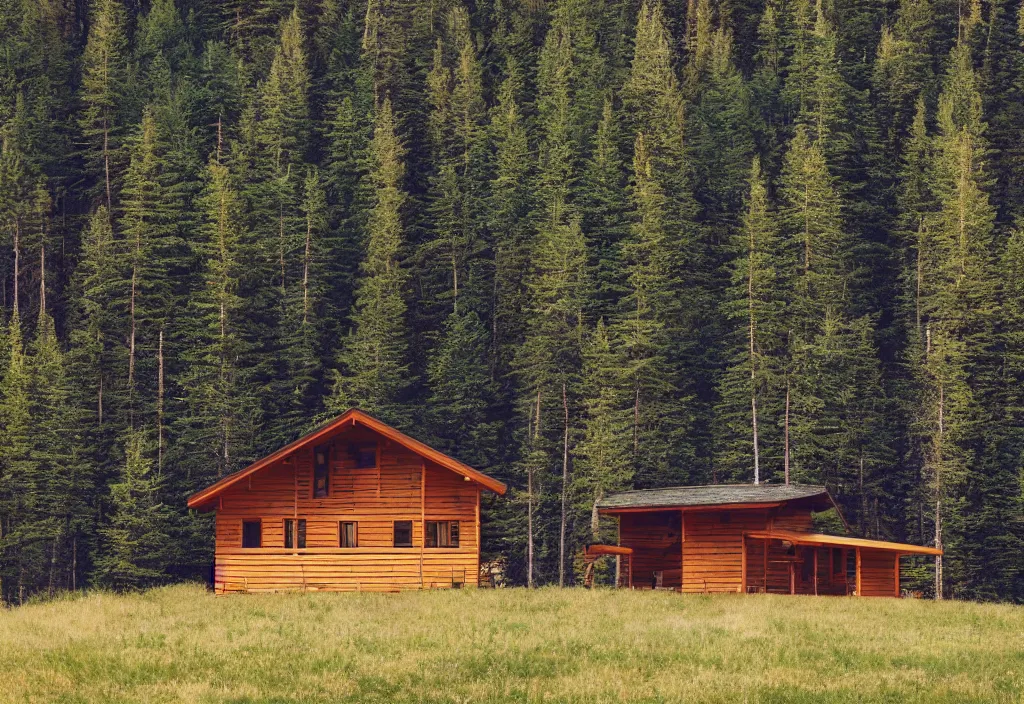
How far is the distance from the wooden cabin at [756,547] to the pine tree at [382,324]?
31.5 m

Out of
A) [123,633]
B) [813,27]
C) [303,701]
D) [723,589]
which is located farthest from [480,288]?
[303,701]

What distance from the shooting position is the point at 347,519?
54719 millimetres

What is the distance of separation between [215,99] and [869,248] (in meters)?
55.4

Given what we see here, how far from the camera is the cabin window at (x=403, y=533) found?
54.5 m

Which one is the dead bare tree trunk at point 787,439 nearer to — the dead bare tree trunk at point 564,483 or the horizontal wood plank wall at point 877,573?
the dead bare tree trunk at point 564,483

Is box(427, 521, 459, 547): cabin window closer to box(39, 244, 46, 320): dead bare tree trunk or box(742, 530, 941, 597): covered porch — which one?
box(742, 530, 941, 597): covered porch

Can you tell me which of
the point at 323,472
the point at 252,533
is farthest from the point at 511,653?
the point at 252,533

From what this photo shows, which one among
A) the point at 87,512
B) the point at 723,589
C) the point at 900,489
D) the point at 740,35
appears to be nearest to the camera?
the point at 723,589

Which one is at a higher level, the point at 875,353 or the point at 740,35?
the point at 740,35

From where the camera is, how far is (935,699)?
27.8 metres

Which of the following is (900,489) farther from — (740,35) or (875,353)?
(740,35)

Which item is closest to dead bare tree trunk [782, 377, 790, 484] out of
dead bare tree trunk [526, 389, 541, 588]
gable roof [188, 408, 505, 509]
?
dead bare tree trunk [526, 389, 541, 588]

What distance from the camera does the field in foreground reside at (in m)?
28.6

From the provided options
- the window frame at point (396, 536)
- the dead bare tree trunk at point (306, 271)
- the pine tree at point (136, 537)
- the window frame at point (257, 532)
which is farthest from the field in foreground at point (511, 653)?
the dead bare tree trunk at point (306, 271)
